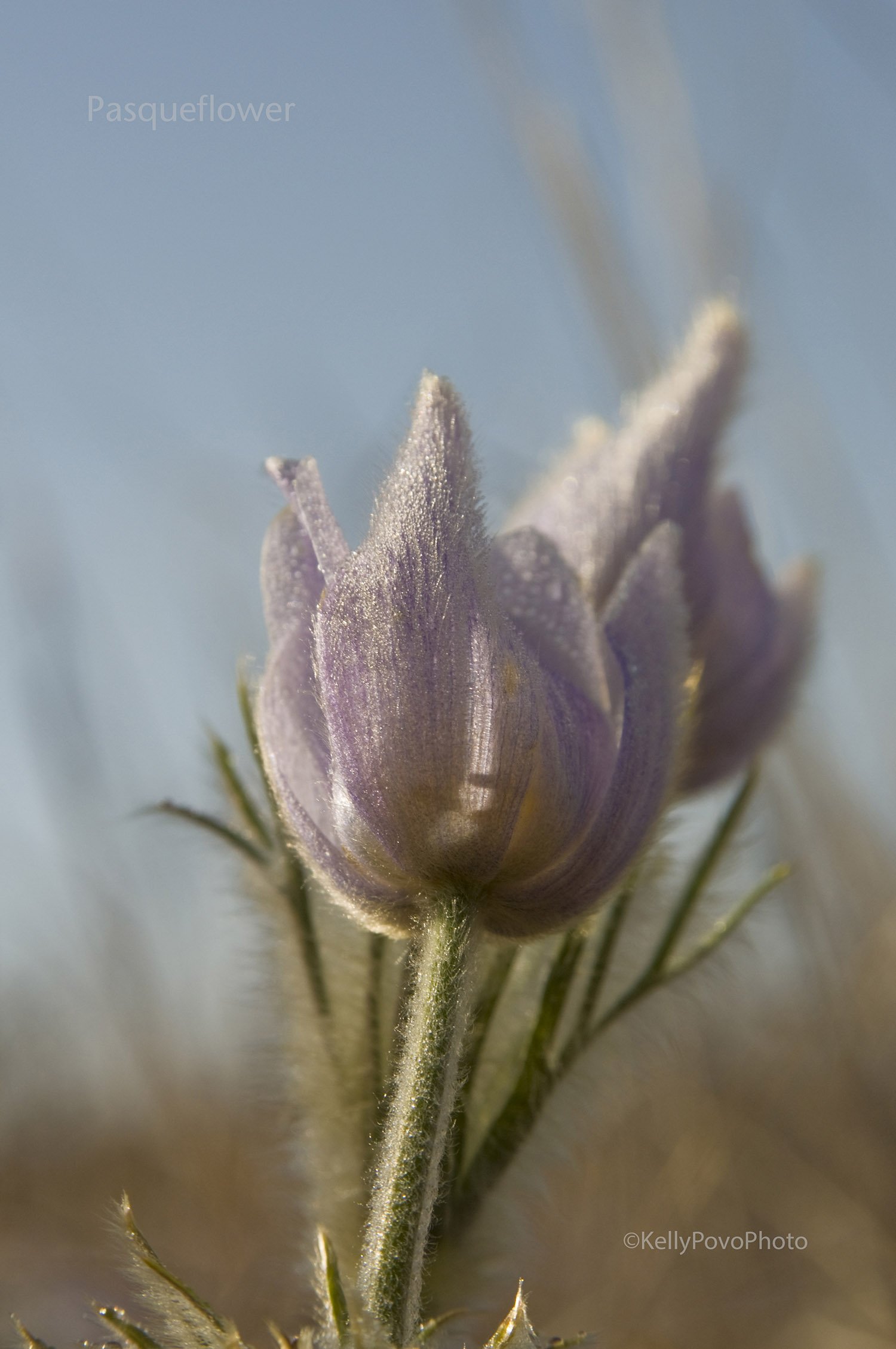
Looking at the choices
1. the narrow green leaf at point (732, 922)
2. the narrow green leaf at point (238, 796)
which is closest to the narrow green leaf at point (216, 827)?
the narrow green leaf at point (238, 796)

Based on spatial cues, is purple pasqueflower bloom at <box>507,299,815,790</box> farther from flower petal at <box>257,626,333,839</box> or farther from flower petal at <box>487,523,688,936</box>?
flower petal at <box>257,626,333,839</box>

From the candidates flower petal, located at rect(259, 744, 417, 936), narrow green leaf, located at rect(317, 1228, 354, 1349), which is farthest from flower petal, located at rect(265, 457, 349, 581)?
narrow green leaf, located at rect(317, 1228, 354, 1349)

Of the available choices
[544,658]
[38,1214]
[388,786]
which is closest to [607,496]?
[544,658]

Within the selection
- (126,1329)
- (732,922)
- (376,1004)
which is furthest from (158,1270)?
(732,922)

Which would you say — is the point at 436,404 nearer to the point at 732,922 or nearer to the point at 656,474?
the point at 656,474

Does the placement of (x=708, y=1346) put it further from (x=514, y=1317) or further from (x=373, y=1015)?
(x=514, y=1317)
